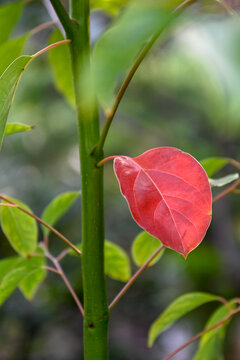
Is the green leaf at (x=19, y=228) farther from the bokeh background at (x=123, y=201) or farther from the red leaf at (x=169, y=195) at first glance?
the bokeh background at (x=123, y=201)

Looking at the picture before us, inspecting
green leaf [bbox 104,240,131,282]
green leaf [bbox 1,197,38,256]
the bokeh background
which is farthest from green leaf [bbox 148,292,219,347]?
the bokeh background

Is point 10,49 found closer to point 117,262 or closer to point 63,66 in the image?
point 63,66

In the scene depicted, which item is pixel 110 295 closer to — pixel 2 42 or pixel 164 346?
pixel 164 346

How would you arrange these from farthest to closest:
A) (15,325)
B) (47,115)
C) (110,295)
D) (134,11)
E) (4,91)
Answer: (47,115), (110,295), (15,325), (4,91), (134,11)

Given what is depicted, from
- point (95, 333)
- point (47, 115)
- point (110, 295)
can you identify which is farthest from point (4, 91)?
point (47, 115)

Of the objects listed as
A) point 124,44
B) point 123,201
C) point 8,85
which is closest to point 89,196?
point 8,85

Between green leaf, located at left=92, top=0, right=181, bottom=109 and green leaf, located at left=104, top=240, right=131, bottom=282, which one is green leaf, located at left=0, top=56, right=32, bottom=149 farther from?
green leaf, located at left=104, top=240, right=131, bottom=282

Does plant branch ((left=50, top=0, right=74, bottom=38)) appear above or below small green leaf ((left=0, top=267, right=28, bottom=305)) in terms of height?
above
